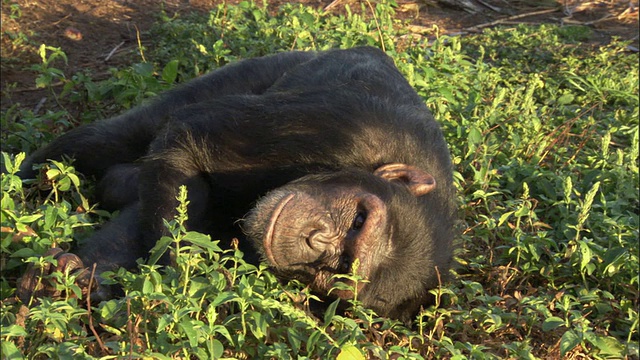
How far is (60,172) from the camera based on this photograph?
16.5 feet

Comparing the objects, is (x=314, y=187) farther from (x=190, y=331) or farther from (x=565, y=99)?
(x=565, y=99)

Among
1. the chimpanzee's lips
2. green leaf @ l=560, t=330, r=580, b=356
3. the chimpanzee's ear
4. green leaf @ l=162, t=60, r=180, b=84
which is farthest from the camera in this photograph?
green leaf @ l=162, t=60, r=180, b=84

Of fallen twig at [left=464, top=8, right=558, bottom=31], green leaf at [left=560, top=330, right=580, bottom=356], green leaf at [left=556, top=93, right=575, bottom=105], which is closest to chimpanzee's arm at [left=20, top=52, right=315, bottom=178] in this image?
green leaf at [left=560, top=330, right=580, bottom=356]

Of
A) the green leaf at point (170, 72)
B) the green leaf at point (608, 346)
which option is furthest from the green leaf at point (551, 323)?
the green leaf at point (170, 72)

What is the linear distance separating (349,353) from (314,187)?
106cm

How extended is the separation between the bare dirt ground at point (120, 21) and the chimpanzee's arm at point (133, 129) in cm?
158

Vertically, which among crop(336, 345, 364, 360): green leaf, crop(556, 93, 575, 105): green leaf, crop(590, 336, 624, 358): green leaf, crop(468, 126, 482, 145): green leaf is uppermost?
crop(336, 345, 364, 360): green leaf

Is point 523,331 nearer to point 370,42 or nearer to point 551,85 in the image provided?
point 370,42

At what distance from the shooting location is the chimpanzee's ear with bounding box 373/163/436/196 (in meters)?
4.45

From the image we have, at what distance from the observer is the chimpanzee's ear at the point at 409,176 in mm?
4449

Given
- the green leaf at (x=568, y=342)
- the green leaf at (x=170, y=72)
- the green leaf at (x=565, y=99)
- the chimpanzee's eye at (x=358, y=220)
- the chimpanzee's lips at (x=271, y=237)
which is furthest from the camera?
the green leaf at (x=565, y=99)

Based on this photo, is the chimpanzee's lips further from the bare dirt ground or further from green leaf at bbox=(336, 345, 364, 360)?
the bare dirt ground

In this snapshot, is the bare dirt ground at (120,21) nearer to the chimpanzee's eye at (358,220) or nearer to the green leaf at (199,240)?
the chimpanzee's eye at (358,220)

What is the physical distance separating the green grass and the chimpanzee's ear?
1.77 ft
